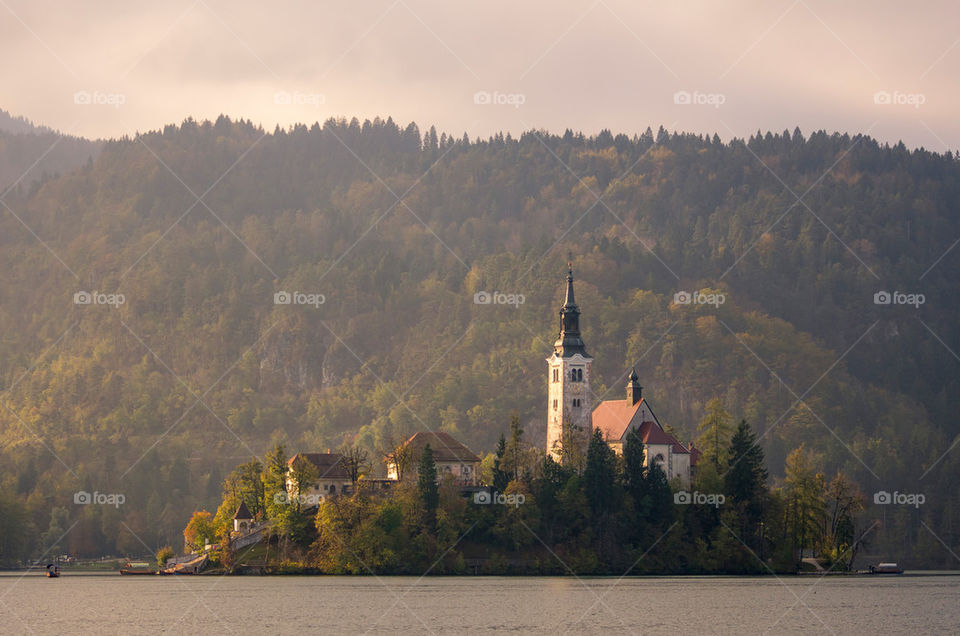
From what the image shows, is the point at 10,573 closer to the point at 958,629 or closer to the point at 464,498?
the point at 464,498

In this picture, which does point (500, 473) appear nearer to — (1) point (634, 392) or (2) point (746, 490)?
(1) point (634, 392)

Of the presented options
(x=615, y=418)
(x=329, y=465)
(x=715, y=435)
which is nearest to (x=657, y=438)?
(x=715, y=435)

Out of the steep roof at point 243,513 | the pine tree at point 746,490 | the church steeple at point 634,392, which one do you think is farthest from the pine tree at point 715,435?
the steep roof at point 243,513

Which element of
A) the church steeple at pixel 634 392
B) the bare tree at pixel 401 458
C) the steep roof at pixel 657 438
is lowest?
the bare tree at pixel 401 458

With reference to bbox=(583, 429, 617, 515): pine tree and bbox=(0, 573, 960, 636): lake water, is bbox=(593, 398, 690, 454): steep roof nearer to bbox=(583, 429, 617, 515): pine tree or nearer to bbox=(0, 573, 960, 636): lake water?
bbox=(583, 429, 617, 515): pine tree

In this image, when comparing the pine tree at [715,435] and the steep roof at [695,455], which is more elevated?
the pine tree at [715,435]

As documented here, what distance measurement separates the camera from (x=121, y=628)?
100 meters

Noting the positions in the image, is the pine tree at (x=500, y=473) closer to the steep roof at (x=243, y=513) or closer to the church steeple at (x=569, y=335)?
the church steeple at (x=569, y=335)

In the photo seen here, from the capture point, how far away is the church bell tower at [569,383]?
564 ft

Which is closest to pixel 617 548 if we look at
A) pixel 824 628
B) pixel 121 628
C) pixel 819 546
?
pixel 819 546

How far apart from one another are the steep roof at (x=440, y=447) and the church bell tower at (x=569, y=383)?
393 inches

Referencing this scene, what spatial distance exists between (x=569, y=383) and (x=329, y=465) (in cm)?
2860

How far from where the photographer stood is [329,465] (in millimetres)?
167375

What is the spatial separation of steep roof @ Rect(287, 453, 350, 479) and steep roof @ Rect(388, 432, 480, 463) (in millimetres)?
7355
